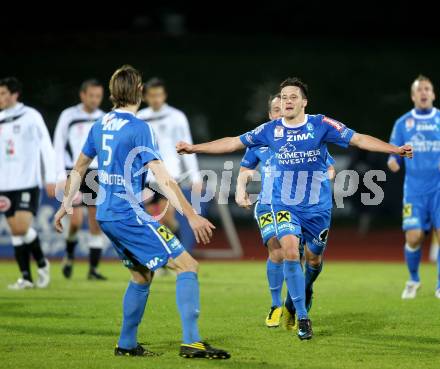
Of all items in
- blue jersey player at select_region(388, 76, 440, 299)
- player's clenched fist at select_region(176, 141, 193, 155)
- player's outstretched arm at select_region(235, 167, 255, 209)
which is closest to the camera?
player's clenched fist at select_region(176, 141, 193, 155)

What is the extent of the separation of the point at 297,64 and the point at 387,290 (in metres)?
12.5

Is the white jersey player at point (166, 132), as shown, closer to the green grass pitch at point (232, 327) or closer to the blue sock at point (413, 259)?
the green grass pitch at point (232, 327)

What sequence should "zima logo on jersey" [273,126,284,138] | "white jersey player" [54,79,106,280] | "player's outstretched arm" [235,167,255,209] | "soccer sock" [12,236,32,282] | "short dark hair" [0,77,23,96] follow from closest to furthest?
"zima logo on jersey" [273,126,284,138] → "player's outstretched arm" [235,167,255,209] → "short dark hair" [0,77,23,96] → "soccer sock" [12,236,32,282] → "white jersey player" [54,79,106,280]

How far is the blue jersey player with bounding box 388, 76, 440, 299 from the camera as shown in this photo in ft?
37.1

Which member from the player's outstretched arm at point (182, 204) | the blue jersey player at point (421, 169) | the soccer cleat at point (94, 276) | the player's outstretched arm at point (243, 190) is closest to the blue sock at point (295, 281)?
the player's outstretched arm at point (243, 190)

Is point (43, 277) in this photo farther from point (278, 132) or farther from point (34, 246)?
point (278, 132)

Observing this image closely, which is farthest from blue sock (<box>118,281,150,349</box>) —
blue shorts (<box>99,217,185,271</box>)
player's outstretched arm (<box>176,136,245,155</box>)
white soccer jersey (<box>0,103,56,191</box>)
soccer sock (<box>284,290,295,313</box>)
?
white soccer jersey (<box>0,103,56,191</box>)

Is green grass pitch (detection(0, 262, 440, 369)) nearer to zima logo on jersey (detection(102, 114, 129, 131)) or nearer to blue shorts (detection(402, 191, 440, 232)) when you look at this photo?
blue shorts (detection(402, 191, 440, 232))

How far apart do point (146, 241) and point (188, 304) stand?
0.54 m

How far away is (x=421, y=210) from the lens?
11383 mm

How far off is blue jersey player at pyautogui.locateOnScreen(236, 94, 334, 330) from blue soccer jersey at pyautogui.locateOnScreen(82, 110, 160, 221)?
2041 mm

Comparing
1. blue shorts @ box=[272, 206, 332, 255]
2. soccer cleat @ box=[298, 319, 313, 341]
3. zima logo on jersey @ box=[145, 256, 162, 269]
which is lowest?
soccer cleat @ box=[298, 319, 313, 341]

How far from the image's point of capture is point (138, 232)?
6789mm

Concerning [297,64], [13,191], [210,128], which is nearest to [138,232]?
[13,191]
